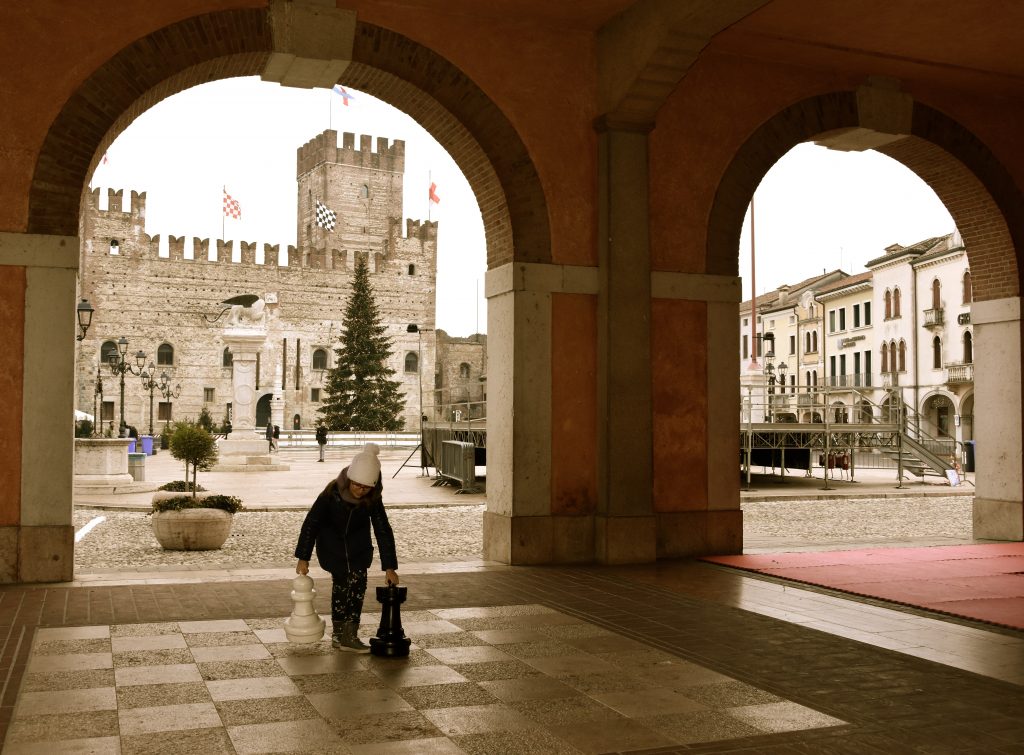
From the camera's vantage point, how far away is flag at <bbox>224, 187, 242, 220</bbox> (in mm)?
53344

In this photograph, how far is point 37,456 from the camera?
7.41m

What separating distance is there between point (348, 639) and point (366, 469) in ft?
2.85

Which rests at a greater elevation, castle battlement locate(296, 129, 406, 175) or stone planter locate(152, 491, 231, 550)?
castle battlement locate(296, 129, 406, 175)

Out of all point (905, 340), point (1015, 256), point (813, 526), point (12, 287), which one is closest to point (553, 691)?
point (12, 287)

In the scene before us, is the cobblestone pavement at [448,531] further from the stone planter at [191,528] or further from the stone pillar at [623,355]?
the stone pillar at [623,355]

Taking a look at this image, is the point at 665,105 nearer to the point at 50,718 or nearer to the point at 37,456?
the point at 37,456

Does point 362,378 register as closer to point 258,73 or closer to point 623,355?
point 258,73

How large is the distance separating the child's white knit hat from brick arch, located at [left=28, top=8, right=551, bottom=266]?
371 centimetres

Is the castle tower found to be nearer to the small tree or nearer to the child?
the small tree

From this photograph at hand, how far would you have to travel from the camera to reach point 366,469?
5.10 m

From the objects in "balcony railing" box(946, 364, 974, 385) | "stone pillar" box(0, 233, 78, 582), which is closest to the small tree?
"stone pillar" box(0, 233, 78, 582)

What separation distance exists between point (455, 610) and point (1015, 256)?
751 centimetres

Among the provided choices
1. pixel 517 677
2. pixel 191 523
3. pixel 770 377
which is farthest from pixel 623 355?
pixel 770 377

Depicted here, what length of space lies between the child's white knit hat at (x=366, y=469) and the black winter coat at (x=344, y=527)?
0.11 m
